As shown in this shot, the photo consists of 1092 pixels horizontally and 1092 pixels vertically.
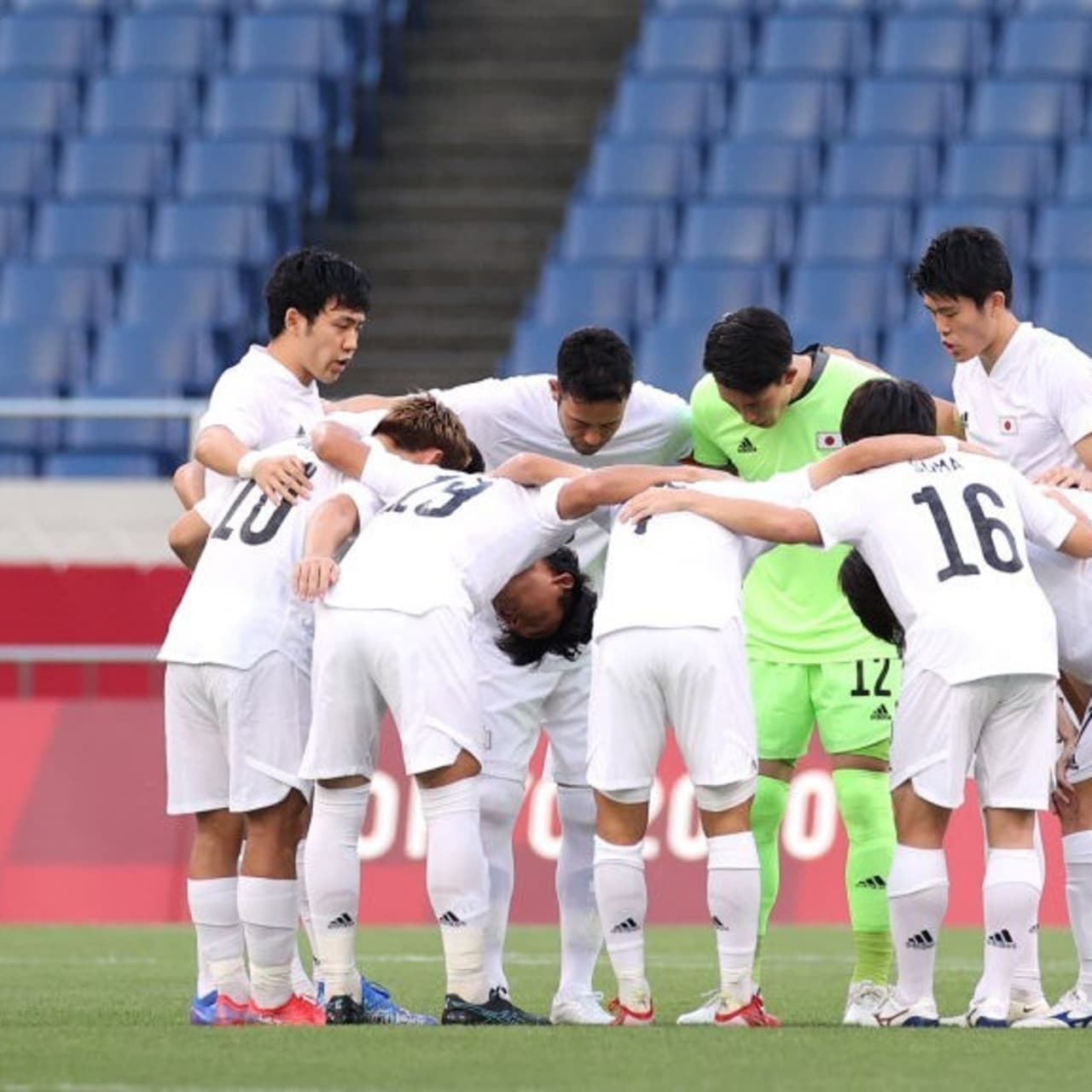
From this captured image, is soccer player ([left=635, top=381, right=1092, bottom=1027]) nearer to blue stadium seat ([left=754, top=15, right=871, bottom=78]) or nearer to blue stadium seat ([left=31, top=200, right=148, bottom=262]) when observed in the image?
blue stadium seat ([left=31, top=200, right=148, bottom=262])

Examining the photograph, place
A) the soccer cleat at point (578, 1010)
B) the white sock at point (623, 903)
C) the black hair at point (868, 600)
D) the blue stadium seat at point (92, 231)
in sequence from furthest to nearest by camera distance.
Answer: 1. the blue stadium seat at point (92, 231)
2. the soccer cleat at point (578, 1010)
3. the black hair at point (868, 600)
4. the white sock at point (623, 903)

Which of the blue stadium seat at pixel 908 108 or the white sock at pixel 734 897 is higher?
the blue stadium seat at pixel 908 108

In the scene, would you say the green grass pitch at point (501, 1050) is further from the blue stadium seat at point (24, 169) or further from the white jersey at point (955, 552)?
the blue stadium seat at point (24, 169)

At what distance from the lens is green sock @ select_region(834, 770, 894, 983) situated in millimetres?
8922

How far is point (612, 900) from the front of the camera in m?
8.11

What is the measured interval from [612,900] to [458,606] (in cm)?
89

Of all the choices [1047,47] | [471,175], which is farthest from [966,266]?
[471,175]

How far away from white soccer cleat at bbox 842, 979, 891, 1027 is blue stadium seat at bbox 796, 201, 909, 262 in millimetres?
10117

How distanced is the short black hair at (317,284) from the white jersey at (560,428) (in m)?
0.57

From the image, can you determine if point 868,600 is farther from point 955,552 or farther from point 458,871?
point 458,871

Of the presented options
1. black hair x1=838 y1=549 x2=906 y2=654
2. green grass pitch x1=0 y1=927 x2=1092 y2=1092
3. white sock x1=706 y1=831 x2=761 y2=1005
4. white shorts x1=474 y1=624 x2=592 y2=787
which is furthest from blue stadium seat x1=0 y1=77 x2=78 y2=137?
white sock x1=706 y1=831 x2=761 y2=1005

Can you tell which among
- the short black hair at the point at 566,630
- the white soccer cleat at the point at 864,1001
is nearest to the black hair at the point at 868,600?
the short black hair at the point at 566,630

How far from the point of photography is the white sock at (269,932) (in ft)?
26.8

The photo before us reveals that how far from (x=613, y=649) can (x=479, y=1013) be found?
107 centimetres
